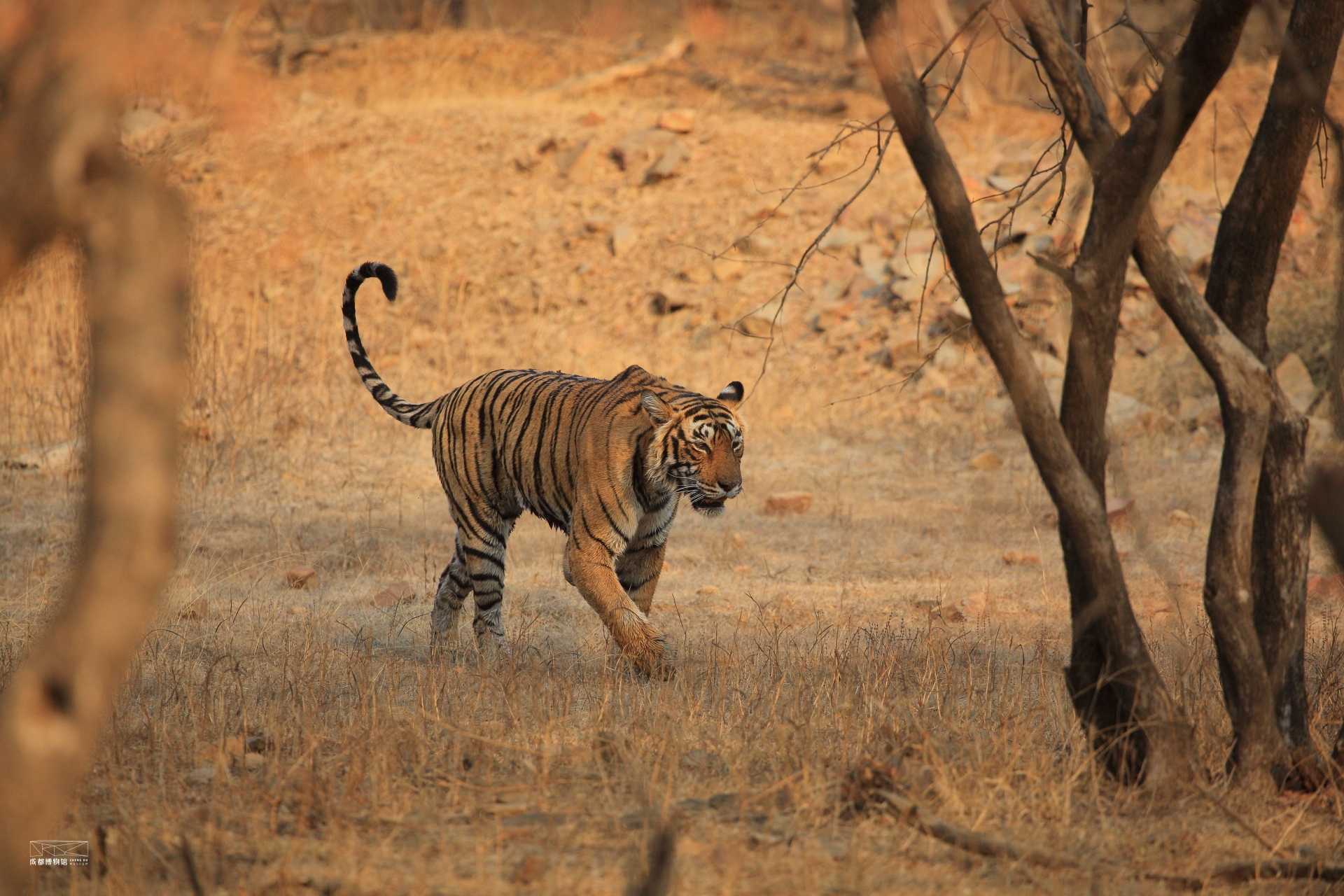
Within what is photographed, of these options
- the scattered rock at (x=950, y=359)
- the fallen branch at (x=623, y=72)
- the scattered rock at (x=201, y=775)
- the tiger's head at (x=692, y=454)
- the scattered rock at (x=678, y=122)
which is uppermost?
the fallen branch at (x=623, y=72)

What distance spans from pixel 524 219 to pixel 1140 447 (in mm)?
9810

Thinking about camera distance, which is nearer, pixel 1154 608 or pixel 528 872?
pixel 528 872

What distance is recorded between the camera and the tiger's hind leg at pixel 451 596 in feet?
17.8

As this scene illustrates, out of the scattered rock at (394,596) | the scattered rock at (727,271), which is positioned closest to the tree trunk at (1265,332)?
the scattered rock at (394,596)

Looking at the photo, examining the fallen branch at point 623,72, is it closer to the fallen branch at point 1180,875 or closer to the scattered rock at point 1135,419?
the scattered rock at point 1135,419

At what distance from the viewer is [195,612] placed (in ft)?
17.0

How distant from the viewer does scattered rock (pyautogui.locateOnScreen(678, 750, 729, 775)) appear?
3293 millimetres

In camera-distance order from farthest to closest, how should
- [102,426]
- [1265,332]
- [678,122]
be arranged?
1. [678,122]
2. [1265,332]
3. [102,426]

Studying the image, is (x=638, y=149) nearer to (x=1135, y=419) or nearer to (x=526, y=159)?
(x=526, y=159)

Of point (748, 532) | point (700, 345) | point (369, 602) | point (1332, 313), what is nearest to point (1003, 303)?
point (369, 602)

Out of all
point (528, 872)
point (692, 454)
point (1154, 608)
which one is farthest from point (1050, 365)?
point (528, 872)

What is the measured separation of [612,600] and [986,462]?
550 centimetres

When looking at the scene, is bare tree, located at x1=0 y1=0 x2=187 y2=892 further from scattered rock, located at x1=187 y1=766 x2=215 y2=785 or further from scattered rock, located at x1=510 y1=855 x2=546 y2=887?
scattered rock, located at x1=187 y1=766 x2=215 y2=785

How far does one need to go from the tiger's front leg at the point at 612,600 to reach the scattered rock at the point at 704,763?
101 centimetres
